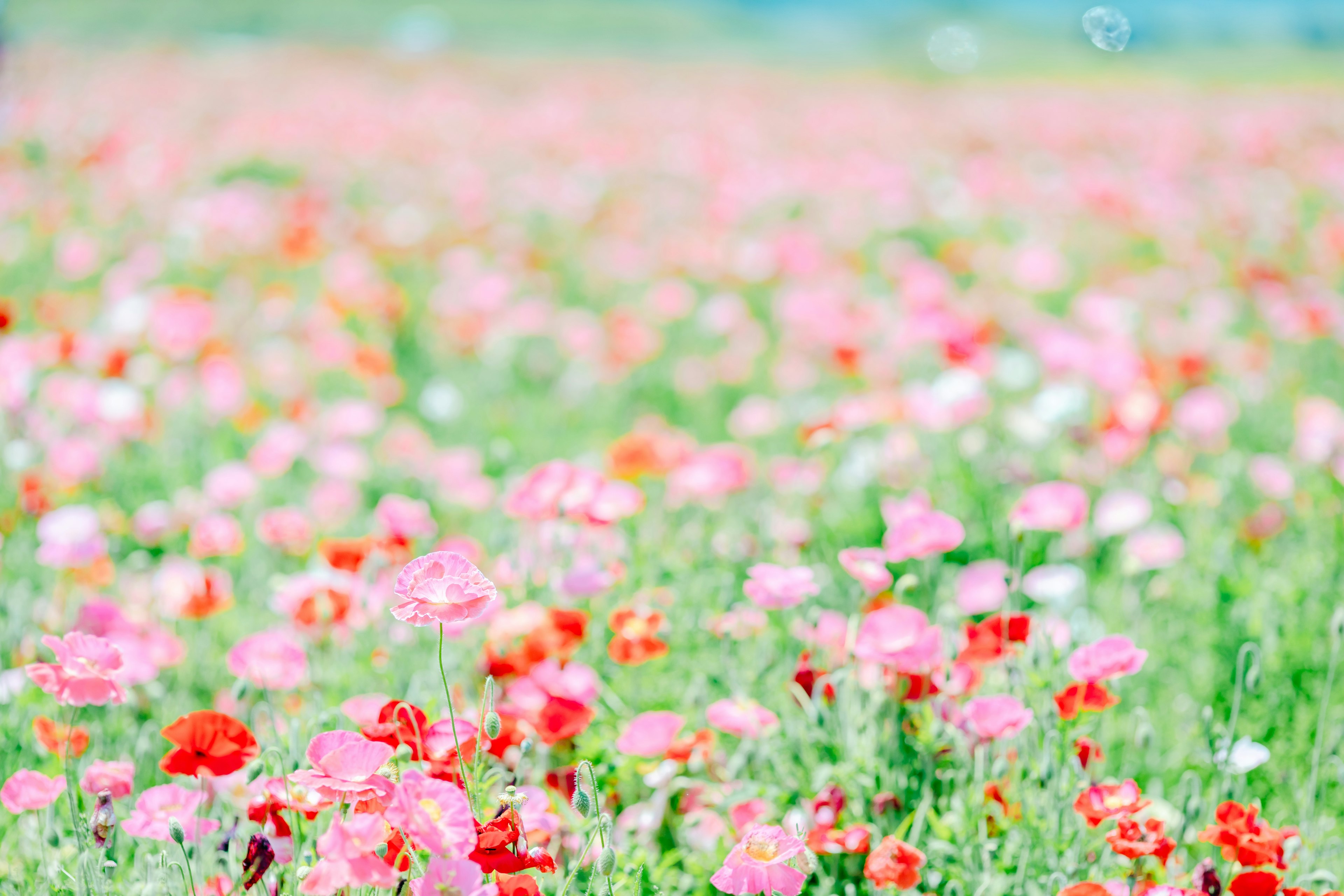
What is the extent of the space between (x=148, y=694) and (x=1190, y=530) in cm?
213

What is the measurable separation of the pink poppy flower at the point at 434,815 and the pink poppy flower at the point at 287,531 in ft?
3.62

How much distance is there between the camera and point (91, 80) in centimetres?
924

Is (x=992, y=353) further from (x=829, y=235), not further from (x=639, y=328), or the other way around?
(x=829, y=235)

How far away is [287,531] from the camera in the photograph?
2.01m

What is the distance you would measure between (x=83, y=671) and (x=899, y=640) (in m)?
0.96

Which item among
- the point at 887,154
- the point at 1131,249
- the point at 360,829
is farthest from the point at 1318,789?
the point at 887,154

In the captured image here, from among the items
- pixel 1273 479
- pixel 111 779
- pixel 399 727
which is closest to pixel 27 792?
pixel 111 779

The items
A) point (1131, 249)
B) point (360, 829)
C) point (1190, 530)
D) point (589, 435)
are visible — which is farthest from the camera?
point (1131, 249)

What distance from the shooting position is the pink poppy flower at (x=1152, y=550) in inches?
83.4

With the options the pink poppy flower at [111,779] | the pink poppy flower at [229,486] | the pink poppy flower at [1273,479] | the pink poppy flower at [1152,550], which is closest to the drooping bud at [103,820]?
the pink poppy flower at [111,779]

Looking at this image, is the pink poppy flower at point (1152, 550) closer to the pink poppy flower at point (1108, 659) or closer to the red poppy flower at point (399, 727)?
the pink poppy flower at point (1108, 659)

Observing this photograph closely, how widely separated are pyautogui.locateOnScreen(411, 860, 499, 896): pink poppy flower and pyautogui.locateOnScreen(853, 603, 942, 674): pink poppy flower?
1.87 ft

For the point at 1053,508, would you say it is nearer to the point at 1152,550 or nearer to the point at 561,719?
the point at 1152,550

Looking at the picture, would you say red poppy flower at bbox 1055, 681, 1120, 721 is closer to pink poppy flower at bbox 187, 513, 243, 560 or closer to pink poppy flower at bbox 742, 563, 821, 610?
pink poppy flower at bbox 742, 563, 821, 610
